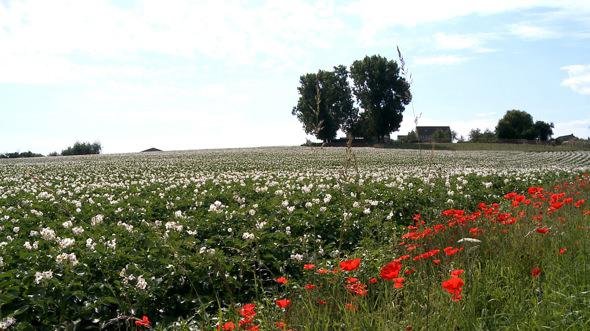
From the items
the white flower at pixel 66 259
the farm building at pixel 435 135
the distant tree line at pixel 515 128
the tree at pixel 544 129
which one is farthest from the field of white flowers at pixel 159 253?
the tree at pixel 544 129

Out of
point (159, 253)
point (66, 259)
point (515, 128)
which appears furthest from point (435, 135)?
point (515, 128)

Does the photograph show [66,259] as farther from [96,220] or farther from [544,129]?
[544,129]

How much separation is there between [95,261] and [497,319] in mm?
3625

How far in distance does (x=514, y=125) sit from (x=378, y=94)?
41.1 meters

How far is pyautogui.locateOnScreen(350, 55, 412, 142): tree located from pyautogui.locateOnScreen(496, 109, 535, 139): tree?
35.3 meters

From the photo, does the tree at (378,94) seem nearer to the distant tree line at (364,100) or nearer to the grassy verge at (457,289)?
the distant tree line at (364,100)

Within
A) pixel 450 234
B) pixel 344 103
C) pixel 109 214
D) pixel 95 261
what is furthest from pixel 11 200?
pixel 344 103

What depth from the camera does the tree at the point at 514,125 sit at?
329 feet

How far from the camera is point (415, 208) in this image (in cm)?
1023

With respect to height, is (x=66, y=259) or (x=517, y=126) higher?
(x=517, y=126)

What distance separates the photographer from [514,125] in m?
102

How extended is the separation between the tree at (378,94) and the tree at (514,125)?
35315 mm

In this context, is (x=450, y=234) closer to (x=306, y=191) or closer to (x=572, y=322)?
(x=572, y=322)

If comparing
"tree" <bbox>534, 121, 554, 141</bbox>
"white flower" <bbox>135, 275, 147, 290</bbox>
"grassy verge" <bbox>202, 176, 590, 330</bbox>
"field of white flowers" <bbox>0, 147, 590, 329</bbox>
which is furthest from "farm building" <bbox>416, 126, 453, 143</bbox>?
"tree" <bbox>534, 121, 554, 141</bbox>
